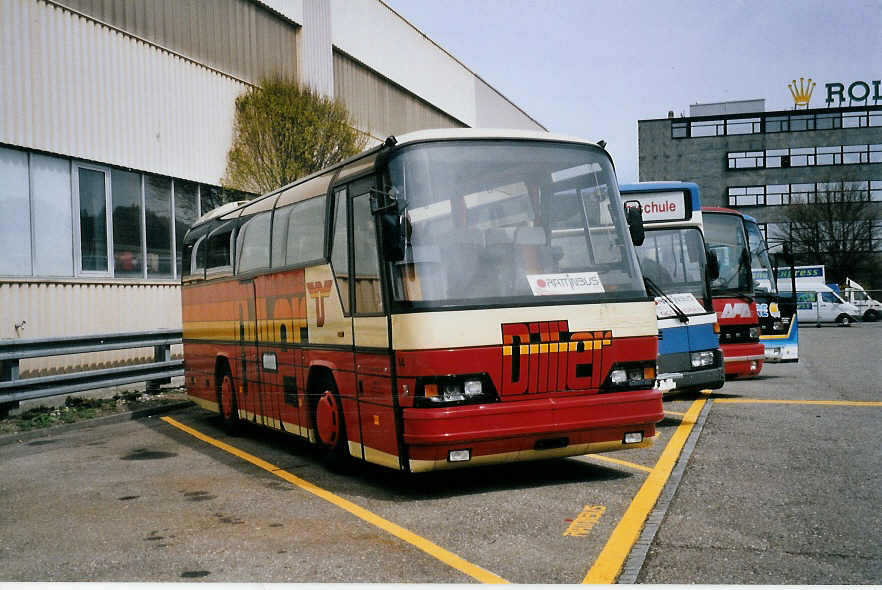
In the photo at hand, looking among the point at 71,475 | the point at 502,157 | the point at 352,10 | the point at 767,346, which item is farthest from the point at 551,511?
the point at 352,10

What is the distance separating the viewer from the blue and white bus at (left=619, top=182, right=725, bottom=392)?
11367mm

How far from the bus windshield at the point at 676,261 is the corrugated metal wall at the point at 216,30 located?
36.8ft

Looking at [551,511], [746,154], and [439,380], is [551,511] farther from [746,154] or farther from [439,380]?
[746,154]

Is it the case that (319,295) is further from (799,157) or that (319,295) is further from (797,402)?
(799,157)

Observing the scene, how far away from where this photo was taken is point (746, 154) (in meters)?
76.8

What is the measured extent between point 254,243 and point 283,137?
33.3ft

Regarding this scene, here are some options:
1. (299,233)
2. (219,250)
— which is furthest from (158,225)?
(299,233)

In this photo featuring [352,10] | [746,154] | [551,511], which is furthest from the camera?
[746,154]

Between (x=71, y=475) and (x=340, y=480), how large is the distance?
2.70m

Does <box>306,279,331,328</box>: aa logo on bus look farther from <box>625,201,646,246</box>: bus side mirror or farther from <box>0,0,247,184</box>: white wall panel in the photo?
<box>0,0,247,184</box>: white wall panel

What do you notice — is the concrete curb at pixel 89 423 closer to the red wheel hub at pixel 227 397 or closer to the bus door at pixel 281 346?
the red wheel hub at pixel 227 397

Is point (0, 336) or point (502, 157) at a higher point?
point (502, 157)

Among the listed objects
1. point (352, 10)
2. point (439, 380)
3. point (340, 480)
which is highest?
point (352, 10)

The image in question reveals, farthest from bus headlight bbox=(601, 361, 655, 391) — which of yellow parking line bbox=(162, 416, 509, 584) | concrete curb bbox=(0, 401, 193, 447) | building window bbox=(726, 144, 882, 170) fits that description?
building window bbox=(726, 144, 882, 170)
